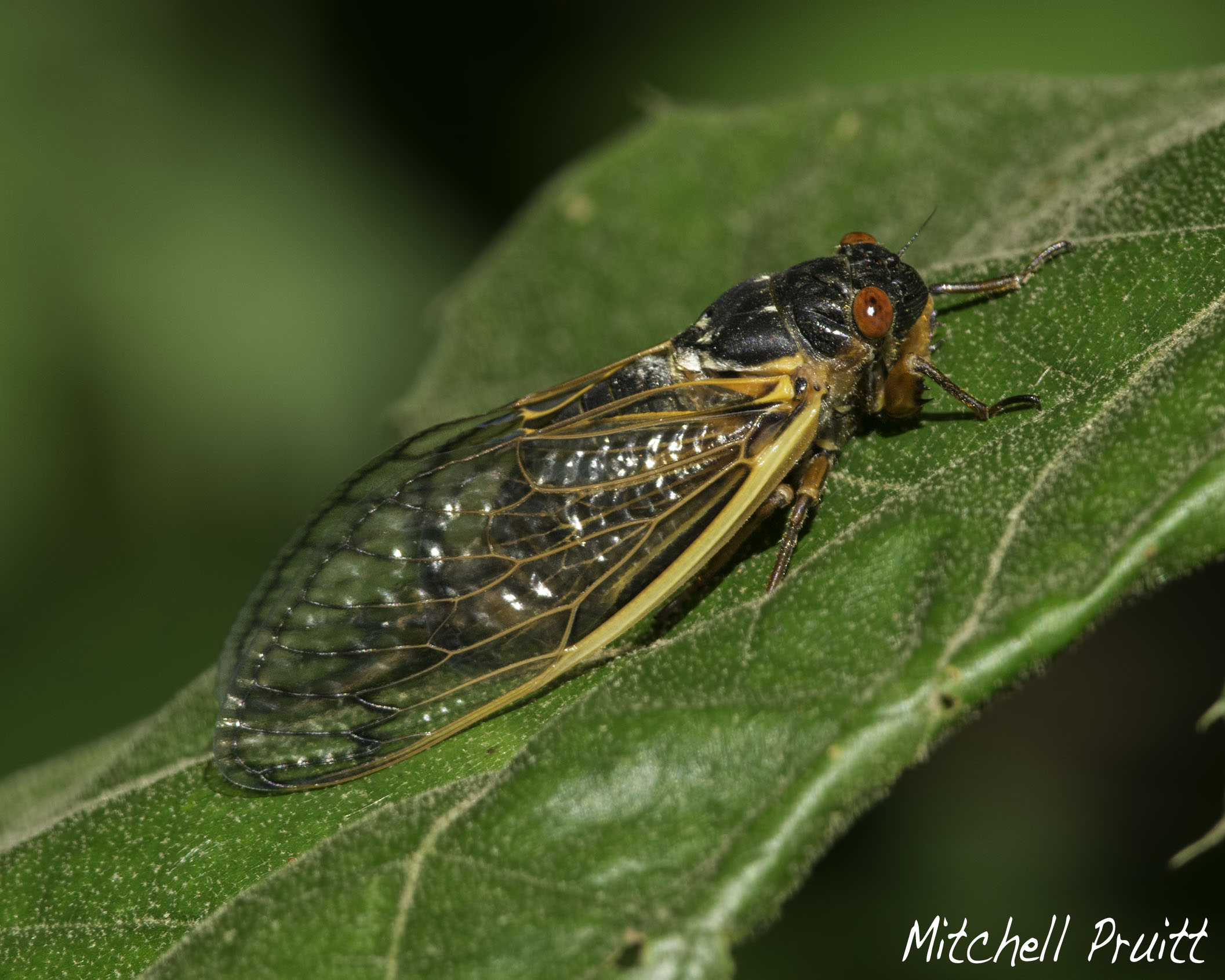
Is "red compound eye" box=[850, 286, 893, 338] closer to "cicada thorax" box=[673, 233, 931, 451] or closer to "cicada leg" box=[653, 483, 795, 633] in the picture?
"cicada thorax" box=[673, 233, 931, 451]

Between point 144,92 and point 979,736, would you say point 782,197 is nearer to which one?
point 979,736

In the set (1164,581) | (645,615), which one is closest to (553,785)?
(645,615)

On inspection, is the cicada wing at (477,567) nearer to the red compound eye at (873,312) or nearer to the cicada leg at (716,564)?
the cicada leg at (716,564)

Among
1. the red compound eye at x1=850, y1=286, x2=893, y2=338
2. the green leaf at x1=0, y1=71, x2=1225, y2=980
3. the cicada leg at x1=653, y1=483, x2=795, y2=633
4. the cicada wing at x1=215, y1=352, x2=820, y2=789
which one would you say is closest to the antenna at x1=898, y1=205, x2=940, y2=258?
the green leaf at x1=0, y1=71, x2=1225, y2=980

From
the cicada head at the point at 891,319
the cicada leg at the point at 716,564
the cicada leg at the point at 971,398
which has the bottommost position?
the cicada leg at the point at 716,564

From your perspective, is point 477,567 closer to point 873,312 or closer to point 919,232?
point 873,312

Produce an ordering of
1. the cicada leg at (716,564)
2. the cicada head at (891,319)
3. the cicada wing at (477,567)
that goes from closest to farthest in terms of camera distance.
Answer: the cicada wing at (477,567)
the cicada leg at (716,564)
the cicada head at (891,319)

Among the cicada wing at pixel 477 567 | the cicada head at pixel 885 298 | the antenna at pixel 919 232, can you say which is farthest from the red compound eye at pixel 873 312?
the antenna at pixel 919 232
